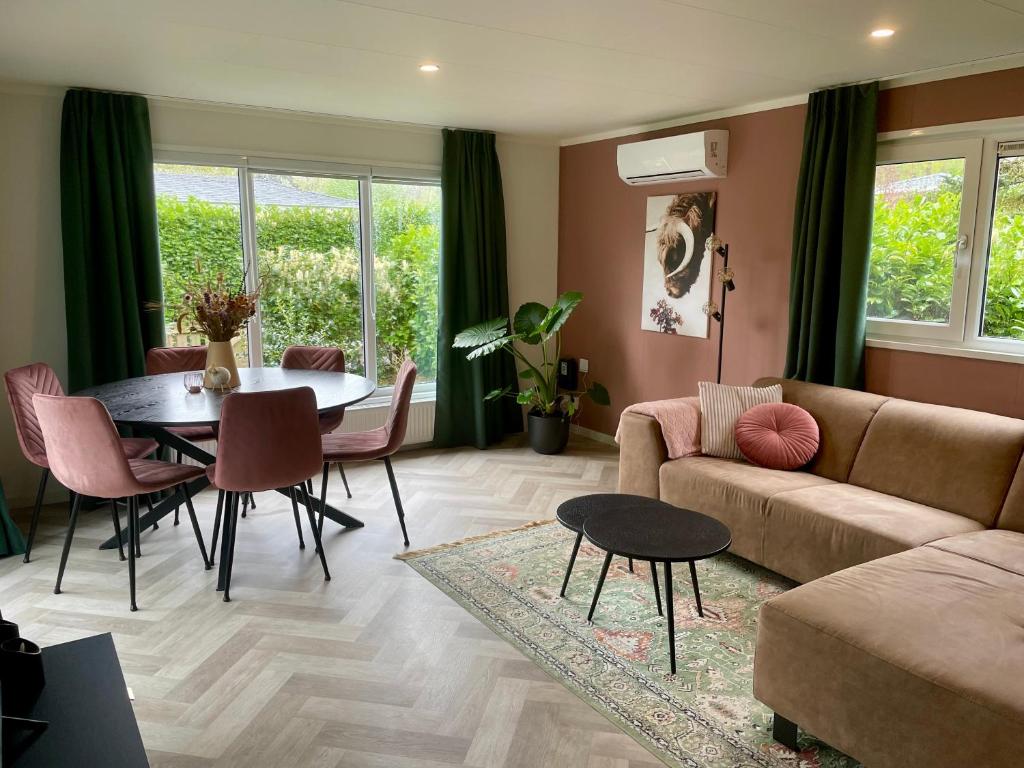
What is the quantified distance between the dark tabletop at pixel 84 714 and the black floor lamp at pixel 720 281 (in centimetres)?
370

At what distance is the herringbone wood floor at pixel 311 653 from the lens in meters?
2.26

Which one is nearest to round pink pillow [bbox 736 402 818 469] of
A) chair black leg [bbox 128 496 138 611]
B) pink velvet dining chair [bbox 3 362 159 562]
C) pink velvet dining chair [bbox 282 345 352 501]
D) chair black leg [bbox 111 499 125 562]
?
pink velvet dining chair [bbox 282 345 352 501]

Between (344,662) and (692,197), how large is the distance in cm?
352

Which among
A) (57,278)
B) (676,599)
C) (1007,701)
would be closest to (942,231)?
(676,599)

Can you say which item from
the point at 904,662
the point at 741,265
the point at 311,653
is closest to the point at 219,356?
the point at 311,653

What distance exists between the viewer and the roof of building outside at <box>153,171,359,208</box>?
4.54 metres

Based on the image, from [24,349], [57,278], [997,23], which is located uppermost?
[997,23]

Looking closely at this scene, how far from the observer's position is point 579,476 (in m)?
4.96

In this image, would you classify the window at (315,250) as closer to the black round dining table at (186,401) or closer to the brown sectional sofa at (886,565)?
the black round dining table at (186,401)

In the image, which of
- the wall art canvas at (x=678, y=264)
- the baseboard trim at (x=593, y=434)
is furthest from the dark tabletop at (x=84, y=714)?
the baseboard trim at (x=593, y=434)

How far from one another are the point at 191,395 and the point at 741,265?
318cm

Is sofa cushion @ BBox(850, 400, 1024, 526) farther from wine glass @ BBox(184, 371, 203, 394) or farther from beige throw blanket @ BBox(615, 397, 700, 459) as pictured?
wine glass @ BBox(184, 371, 203, 394)

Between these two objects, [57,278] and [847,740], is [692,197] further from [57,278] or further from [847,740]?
[57,278]

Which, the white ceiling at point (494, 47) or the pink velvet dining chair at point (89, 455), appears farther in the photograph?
the pink velvet dining chair at point (89, 455)
